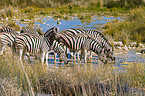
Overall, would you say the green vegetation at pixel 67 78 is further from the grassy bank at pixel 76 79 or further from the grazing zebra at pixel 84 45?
the grazing zebra at pixel 84 45

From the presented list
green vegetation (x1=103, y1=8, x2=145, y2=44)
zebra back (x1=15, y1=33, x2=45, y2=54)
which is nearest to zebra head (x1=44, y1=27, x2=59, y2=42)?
zebra back (x1=15, y1=33, x2=45, y2=54)

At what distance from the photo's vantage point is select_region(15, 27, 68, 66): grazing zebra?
17.0 feet

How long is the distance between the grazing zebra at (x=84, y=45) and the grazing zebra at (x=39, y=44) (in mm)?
660

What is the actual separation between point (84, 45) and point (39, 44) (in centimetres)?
108

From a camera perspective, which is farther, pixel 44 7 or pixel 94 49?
pixel 44 7

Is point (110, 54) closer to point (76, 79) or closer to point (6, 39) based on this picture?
point (76, 79)

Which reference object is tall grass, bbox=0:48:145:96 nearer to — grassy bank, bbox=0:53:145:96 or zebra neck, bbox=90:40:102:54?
grassy bank, bbox=0:53:145:96

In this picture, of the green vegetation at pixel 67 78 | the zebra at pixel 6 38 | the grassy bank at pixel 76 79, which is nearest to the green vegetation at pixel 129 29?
the green vegetation at pixel 67 78

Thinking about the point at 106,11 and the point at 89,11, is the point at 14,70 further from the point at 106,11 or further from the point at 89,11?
the point at 106,11

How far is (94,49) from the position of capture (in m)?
5.55

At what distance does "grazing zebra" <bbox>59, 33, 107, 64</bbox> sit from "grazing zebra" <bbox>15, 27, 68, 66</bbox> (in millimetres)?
660

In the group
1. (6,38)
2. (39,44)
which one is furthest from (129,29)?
(6,38)

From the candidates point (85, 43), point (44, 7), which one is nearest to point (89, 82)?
point (85, 43)

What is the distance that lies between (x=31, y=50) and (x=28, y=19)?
296cm
